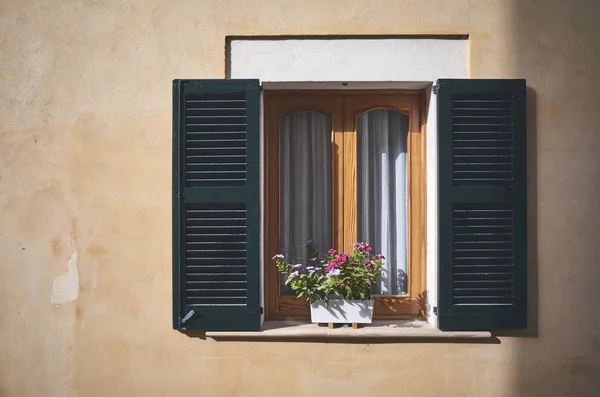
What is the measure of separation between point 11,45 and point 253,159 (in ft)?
6.02

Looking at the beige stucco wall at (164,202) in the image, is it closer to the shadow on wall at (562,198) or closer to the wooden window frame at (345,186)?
the shadow on wall at (562,198)

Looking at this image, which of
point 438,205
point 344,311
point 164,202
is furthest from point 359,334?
point 164,202

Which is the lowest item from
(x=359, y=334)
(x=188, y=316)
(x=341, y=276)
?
(x=359, y=334)

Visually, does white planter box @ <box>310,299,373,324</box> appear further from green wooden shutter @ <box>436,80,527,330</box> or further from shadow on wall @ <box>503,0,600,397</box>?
shadow on wall @ <box>503,0,600,397</box>

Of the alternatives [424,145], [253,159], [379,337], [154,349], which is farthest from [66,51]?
[379,337]

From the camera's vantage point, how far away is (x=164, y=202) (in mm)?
4312

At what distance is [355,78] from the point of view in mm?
4301

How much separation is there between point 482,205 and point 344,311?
115cm

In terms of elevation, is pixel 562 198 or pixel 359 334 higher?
pixel 562 198

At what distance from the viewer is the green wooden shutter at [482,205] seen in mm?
4188

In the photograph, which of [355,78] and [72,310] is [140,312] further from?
A: [355,78]

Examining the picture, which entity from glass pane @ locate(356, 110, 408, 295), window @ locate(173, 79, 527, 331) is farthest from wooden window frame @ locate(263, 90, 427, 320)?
window @ locate(173, 79, 527, 331)

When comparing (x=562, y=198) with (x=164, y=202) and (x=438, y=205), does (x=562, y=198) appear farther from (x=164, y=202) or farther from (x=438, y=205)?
(x=164, y=202)

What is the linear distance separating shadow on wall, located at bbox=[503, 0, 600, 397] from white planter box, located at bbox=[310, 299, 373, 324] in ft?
3.14
